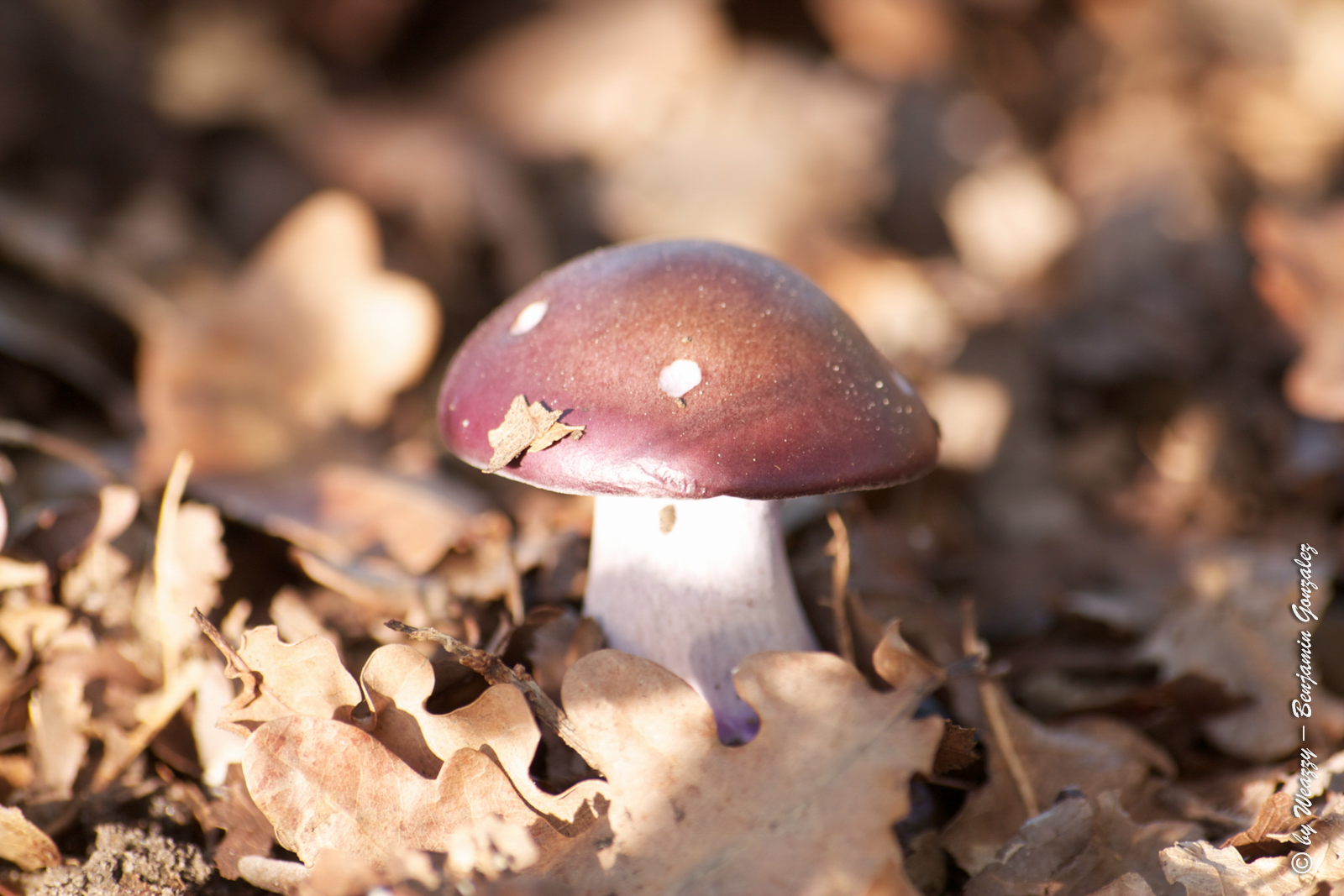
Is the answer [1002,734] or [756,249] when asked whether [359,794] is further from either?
[756,249]

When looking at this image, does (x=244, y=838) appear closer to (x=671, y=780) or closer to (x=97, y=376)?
(x=671, y=780)

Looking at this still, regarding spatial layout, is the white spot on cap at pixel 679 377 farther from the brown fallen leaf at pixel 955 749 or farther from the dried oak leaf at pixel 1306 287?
the dried oak leaf at pixel 1306 287

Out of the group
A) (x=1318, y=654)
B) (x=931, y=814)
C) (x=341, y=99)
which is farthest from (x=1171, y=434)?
(x=341, y=99)

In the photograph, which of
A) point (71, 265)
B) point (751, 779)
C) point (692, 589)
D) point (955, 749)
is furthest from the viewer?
point (71, 265)

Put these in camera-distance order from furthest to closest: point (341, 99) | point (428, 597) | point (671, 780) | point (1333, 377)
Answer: point (341, 99)
point (1333, 377)
point (428, 597)
point (671, 780)

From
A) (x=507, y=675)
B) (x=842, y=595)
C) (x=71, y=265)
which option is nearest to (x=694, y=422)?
(x=507, y=675)
